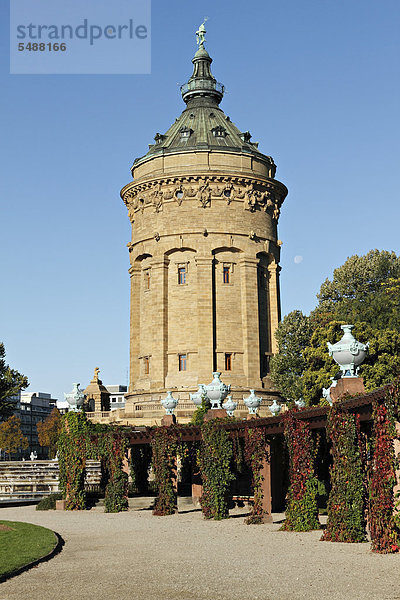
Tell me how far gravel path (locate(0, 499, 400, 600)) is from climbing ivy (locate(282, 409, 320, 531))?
80 cm

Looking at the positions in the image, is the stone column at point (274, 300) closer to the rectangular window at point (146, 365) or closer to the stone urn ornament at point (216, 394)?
Answer: the rectangular window at point (146, 365)

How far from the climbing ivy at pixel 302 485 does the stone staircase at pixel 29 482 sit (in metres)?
23.7

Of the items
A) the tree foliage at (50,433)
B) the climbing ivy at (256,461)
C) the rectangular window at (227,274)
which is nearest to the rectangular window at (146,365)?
the rectangular window at (227,274)

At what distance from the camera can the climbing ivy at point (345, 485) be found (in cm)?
1992

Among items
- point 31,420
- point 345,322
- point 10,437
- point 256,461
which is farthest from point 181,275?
point 31,420

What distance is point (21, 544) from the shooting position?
804 inches

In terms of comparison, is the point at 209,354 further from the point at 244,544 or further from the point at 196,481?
the point at 244,544

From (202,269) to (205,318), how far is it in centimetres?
435

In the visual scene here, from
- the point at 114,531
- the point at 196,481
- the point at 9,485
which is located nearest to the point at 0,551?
the point at 114,531

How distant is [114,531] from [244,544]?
22.2ft

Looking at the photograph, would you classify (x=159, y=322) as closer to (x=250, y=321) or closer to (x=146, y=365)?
(x=146, y=365)

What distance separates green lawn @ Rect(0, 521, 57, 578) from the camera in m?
17.1

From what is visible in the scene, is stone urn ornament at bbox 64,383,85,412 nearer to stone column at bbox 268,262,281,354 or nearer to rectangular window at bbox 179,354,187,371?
rectangular window at bbox 179,354,187,371

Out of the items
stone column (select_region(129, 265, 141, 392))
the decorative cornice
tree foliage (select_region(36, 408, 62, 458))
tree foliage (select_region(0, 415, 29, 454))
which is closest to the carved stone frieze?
the decorative cornice
